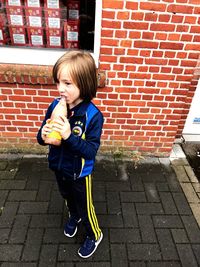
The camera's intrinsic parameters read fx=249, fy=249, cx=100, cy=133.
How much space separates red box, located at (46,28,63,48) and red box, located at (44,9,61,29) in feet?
0.16

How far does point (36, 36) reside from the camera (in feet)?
9.59

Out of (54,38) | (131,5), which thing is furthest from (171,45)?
(54,38)

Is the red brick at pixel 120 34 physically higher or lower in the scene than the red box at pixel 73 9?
lower

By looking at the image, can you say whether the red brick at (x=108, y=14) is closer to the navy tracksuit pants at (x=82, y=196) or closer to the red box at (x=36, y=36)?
the red box at (x=36, y=36)

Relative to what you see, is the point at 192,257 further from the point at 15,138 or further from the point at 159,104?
the point at 15,138

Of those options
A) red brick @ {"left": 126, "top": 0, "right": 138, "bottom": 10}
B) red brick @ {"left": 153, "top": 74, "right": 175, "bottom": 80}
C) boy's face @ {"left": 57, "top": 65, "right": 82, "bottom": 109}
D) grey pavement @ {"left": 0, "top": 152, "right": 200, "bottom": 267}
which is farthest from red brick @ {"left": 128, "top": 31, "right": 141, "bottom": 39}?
grey pavement @ {"left": 0, "top": 152, "right": 200, "bottom": 267}

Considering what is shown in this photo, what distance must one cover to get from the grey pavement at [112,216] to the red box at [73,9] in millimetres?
1774

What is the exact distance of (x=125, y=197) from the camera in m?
A: 2.82

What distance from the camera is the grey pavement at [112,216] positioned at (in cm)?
221

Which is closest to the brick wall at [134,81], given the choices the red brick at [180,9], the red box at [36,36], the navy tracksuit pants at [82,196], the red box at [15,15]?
the red brick at [180,9]

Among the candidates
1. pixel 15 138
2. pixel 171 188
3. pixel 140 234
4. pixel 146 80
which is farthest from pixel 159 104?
pixel 15 138

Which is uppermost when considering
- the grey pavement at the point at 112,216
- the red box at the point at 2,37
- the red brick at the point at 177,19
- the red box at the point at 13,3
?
the red box at the point at 13,3

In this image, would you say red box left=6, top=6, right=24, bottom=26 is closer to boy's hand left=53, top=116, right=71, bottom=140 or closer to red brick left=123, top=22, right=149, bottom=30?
red brick left=123, top=22, right=149, bottom=30

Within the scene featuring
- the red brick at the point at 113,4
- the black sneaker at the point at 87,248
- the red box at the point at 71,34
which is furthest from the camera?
the red box at the point at 71,34
